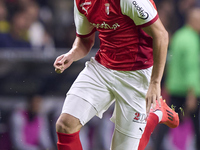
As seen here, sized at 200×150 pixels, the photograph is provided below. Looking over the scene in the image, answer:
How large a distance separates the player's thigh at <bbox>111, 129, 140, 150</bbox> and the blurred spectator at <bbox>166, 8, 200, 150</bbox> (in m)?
1.22

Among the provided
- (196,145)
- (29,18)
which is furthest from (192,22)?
(29,18)

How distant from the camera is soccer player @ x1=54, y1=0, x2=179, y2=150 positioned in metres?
2.20

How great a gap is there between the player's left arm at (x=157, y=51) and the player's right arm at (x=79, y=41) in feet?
1.64

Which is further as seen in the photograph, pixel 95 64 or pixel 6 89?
pixel 6 89

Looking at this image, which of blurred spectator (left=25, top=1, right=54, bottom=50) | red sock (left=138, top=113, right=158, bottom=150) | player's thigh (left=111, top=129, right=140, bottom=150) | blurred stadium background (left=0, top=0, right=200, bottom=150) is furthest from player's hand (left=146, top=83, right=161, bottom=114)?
blurred spectator (left=25, top=1, right=54, bottom=50)

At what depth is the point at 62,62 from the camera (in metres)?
2.35

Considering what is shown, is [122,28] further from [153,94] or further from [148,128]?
[148,128]

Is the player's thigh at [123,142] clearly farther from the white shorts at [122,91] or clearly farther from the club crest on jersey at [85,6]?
the club crest on jersey at [85,6]

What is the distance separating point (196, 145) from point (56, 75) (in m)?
1.60

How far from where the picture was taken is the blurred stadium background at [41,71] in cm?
392

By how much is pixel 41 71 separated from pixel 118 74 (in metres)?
1.79

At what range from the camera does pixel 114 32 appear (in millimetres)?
2312

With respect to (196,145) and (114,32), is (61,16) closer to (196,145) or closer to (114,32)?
(196,145)

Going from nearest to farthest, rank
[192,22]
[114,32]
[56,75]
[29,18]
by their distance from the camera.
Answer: [114,32] < [192,22] < [56,75] < [29,18]
